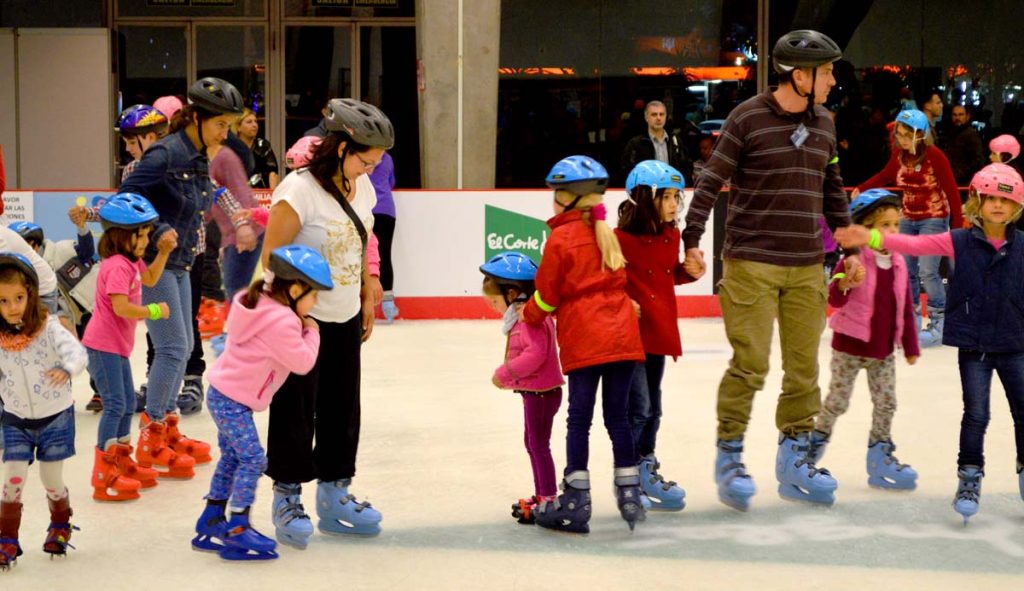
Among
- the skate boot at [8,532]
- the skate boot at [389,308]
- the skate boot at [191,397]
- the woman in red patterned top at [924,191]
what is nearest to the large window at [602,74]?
the skate boot at [389,308]

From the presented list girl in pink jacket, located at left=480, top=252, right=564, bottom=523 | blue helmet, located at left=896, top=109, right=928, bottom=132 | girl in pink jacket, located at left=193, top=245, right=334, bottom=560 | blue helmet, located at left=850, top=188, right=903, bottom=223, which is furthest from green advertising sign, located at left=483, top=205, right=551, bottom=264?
girl in pink jacket, located at left=193, top=245, right=334, bottom=560

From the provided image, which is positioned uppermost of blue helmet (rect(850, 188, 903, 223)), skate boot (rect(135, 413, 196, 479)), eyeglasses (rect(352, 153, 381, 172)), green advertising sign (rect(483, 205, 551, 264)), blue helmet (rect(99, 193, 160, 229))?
eyeglasses (rect(352, 153, 381, 172))

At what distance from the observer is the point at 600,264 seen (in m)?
4.91

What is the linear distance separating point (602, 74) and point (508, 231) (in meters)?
7.66

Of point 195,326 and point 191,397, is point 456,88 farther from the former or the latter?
point 191,397

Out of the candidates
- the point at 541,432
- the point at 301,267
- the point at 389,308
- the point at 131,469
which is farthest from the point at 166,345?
the point at 389,308

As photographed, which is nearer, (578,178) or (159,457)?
(578,178)

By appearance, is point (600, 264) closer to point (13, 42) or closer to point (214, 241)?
point (214, 241)

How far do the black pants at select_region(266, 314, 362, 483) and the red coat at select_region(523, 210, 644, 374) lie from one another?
0.71 metres

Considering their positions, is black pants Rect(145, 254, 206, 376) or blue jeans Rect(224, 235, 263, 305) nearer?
black pants Rect(145, 254, 206, 376)

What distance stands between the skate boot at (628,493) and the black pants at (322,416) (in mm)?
937

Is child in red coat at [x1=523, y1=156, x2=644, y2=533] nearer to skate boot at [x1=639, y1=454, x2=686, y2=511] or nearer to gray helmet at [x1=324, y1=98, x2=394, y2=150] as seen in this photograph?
skate boot at [x1=639, y1=454, x2=686, y2=511]

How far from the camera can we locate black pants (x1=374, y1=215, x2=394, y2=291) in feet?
35.9

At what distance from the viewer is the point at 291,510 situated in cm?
481
